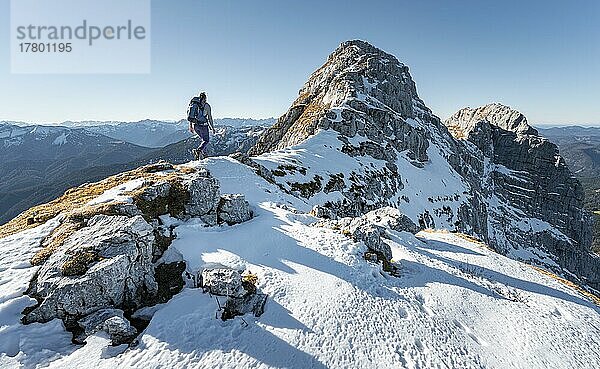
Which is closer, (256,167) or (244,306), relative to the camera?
(244,306)

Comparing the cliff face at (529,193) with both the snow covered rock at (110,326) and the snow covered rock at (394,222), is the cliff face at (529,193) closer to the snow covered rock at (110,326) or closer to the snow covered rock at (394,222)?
the snow covered rock at (394,222)

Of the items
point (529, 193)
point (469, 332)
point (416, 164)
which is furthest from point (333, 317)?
point (529, 193)

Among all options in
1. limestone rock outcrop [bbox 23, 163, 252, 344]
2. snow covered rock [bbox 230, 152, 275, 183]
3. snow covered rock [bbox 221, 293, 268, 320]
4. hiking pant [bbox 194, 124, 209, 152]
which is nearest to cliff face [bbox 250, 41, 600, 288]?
snow covered rock [bbox 230, 152, 275, 183]

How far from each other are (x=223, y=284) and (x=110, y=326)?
359 centimetres

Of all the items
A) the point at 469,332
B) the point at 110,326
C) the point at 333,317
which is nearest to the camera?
the point at 110,326

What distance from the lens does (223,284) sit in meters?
11.6

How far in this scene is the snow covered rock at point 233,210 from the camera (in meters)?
19.0

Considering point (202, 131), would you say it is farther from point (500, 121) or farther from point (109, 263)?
point (500, 121)

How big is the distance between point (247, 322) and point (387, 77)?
361 feet

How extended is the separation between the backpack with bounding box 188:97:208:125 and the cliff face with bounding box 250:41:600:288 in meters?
12.2

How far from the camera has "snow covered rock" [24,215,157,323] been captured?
1025 cm

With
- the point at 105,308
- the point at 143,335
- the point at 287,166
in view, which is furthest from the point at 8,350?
the point at 287,166

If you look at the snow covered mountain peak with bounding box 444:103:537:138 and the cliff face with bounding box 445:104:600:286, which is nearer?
the cliff face with bounding box 445:104:600:286

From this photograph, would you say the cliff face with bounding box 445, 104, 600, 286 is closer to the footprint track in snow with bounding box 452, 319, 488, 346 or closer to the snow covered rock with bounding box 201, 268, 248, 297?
the footprint track in snow with bounding box 452, 319, 488, 346
